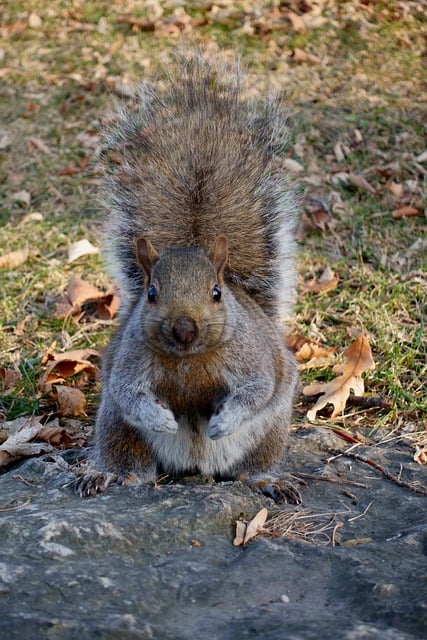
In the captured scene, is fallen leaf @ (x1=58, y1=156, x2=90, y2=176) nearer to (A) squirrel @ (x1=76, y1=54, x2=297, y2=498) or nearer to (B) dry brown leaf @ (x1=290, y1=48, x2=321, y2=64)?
Result: (B) dry brown leaf @ (x1=290, y1=48, x2=321, y2=64)

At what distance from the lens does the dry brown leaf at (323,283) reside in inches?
189

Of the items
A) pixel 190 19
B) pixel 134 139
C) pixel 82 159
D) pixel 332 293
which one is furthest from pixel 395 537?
pixel 190 19

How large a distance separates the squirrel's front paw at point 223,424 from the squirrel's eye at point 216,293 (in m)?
0.34

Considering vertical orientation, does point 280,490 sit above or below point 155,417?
below

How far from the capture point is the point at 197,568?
7.36 ft

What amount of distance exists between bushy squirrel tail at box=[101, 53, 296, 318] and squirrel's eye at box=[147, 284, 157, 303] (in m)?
0.43

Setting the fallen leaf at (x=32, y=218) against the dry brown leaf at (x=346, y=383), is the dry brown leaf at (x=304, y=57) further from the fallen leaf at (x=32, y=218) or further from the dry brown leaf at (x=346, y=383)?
the dry brown leaf at (x=346, y=383)

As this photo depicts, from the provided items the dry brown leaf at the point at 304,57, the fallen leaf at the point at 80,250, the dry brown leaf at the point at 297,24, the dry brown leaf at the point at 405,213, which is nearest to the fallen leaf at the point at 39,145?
the fallen leaf at the point at 80,250

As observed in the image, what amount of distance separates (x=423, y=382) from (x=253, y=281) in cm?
115

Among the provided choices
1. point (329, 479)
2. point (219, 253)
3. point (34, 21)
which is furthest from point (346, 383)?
point (34, 21)

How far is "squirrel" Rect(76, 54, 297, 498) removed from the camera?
8.73ft

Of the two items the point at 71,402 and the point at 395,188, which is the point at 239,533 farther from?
the point at 395,188

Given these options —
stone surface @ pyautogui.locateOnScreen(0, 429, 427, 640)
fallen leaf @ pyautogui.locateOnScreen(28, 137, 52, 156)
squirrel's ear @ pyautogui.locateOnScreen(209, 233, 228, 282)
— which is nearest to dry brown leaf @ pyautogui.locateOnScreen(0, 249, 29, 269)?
fallen leaf @ pyautogui.locateOnScreen(28, 137, 52, 156)

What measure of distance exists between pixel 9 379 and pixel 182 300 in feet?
6.06
